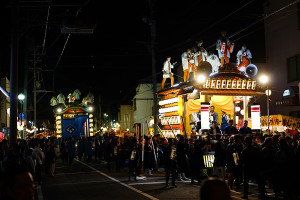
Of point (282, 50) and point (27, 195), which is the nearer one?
point (27, 195)

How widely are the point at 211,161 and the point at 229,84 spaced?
207 inches

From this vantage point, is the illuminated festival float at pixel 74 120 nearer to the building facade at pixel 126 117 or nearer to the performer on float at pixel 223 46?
the performer on float at pixel 223 46

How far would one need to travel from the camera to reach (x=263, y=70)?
3127 cm

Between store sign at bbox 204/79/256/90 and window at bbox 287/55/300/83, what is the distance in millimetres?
8054

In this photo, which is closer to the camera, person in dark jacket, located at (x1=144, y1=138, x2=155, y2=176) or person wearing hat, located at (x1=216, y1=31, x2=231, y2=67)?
person in dark jacket, located at (x1=144, y1=138, x2=155, y2=176)

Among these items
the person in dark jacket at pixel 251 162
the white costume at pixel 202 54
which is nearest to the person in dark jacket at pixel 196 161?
the person in dark jacket at pixel 251 162

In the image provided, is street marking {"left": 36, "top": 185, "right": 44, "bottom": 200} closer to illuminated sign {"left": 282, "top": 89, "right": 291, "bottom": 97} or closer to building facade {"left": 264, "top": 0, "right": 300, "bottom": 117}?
building facade {"left": 264, "top": 0, "right": 300, "bottom": 117}

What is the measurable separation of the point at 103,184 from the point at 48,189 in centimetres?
219

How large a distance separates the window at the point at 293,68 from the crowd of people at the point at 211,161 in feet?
38.2

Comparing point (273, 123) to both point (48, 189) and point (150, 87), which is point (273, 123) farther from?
point (150, 87)

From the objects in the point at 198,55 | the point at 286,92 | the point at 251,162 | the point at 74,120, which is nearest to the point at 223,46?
the point at 198,55

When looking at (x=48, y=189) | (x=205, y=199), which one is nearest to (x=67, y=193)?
(x=48, y=189)

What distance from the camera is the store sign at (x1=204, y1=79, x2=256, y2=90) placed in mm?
19562

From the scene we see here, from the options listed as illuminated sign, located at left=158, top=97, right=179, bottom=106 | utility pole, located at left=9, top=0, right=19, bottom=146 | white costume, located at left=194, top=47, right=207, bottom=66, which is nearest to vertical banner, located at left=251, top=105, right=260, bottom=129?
white costume, located at left=194, top=47, right=207, bottom=66
